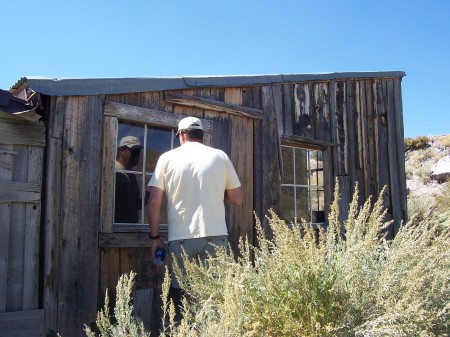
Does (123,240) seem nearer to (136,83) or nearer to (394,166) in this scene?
(136,83)

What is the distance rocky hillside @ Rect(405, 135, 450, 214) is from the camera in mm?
20266

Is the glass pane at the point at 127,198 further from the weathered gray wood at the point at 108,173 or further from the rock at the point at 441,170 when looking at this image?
the rock at the point at 441,170

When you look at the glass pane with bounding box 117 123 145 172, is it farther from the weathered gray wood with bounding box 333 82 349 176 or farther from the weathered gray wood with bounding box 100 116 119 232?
the weathered gray wood with bounding box 333 82 349 176

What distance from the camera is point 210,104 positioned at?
16.6 feet

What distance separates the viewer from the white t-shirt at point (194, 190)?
3.38 metres

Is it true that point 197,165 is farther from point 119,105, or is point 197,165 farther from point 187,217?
point 119,105

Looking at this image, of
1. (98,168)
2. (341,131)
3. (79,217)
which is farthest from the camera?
(341,131)

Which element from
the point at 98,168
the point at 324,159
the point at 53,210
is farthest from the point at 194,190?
the point at 324,159

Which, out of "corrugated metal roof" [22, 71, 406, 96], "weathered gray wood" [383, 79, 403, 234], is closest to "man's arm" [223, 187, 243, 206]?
"corrugated metal roof" [22, 71, 406, 96]

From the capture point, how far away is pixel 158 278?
4.47 m

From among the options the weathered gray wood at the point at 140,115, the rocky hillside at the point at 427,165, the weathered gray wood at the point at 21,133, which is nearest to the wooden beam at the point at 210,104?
the weathered gray wood at the point at 140,115

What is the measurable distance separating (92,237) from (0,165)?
94cm

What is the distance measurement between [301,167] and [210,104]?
1996mm

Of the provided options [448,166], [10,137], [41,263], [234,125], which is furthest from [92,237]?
[448,166]
